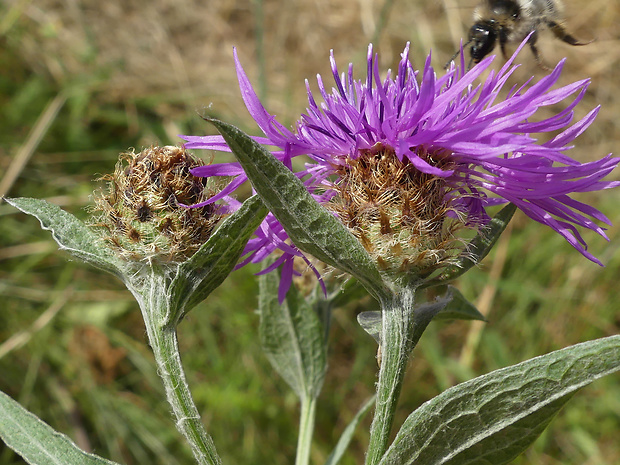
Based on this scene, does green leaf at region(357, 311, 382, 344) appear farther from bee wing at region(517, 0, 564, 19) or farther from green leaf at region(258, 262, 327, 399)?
bee wing at region(517, 0, 564, 19)

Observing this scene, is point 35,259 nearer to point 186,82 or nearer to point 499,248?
point 186,82

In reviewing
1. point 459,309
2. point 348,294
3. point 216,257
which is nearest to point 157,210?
point 216,257

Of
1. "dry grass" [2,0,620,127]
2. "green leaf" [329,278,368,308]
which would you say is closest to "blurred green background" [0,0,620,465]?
"dry grass" [2,0,620,127]

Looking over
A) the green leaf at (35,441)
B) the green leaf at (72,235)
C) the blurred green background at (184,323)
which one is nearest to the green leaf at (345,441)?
the green leaf at (35,441)

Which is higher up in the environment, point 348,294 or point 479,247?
point 479,247

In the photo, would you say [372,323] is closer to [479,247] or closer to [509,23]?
[479,247]

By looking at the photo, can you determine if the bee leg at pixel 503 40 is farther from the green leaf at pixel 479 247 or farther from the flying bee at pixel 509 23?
the green leaf at pixel 479 247
